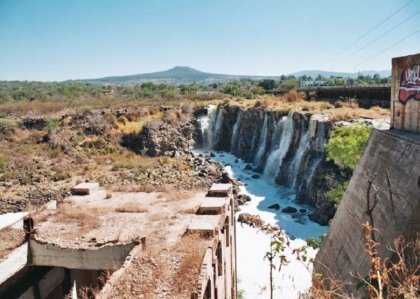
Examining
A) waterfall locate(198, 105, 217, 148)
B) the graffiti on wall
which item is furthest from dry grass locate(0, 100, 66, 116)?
the graffiti on wall

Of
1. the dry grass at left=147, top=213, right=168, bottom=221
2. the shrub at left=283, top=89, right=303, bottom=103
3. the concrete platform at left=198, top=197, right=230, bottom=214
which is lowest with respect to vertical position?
the dry grass at left=147, top=213, right=168, bottom=221

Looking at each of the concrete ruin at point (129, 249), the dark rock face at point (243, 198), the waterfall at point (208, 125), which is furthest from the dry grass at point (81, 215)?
the waterfall at point (208, 125)

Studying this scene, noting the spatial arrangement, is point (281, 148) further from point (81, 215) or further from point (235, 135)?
point (81, 215)

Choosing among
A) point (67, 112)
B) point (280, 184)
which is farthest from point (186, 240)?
point (67, 112)

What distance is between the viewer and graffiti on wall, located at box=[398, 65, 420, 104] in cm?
1041

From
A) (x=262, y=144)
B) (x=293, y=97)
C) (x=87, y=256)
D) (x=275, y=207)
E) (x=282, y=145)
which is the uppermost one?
(x=293, y=97)

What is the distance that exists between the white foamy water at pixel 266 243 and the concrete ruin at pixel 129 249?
2.73 m

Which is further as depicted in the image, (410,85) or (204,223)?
(204,223)

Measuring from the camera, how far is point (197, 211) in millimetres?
14086

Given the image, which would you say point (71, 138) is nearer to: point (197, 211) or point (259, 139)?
point (259, 139)

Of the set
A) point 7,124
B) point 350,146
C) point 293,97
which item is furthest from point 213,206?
point 7,124

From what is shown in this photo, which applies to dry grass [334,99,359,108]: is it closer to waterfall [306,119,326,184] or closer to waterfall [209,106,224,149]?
waterfall [306,119,326,184]

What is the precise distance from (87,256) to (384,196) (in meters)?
8.30

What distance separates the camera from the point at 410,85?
1079 centimetres
